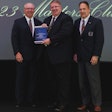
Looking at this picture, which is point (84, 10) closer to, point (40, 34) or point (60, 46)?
point (60, 46)

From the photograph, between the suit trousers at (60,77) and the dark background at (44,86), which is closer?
the suit trousers at (60,77)

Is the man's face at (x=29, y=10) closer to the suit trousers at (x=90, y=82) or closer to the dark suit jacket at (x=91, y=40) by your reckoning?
the dark suit jacket at (x=91, y=40)

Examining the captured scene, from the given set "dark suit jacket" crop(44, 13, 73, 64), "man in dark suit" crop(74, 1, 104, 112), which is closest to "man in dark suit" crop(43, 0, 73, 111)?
"dark suit jacket" crop(44, 13, 73, 64)

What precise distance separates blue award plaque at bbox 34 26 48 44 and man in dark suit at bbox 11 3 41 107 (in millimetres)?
161

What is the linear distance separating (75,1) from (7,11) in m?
1.01

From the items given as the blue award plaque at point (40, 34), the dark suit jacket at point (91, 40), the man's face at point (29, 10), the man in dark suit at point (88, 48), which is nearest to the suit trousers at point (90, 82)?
the man in dark suit at point (88, 48)

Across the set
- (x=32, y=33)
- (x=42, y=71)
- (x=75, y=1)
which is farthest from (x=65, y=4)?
(x=42, y=71)

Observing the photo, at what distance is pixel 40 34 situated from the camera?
5.21m

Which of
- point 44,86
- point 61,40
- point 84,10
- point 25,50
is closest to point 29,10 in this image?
point 25,50

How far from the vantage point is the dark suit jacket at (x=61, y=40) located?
509 centimetres

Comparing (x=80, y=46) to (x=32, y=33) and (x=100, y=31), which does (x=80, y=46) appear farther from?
(x=32, y=33)

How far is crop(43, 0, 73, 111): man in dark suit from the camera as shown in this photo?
510 cm

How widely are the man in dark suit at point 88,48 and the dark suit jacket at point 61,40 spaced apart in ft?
0.44

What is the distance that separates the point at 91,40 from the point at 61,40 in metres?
0.40
